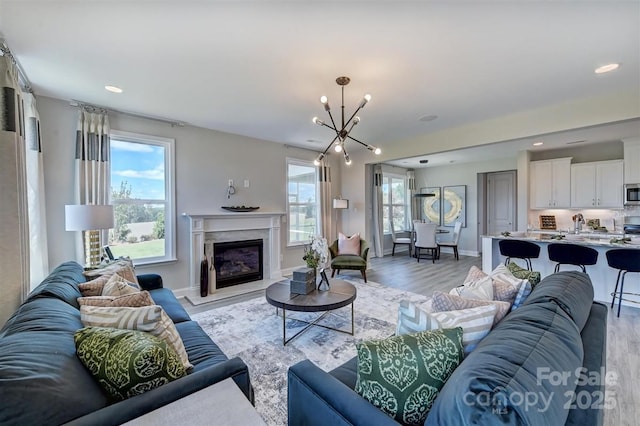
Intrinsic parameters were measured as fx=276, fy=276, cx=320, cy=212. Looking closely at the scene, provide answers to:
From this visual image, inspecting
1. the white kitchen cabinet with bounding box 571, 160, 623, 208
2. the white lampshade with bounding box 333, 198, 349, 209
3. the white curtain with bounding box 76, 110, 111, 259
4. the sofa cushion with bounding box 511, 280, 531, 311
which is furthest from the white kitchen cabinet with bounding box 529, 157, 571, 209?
the white curtain with bounding box 76, 110, 111, 259

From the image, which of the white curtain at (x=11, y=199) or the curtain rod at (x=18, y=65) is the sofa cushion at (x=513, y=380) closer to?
the white curtain at (x=11, y=199)

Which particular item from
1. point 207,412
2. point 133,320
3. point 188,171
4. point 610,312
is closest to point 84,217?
point 188,171

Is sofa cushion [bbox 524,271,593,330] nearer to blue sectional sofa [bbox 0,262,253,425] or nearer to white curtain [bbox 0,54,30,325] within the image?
blue sectional sofa [bbox 0,262,253,425]

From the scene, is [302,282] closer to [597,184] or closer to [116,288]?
[116,288]

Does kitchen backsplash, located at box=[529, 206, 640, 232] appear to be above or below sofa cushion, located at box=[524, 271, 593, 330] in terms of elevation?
above

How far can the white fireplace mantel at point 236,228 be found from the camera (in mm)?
4246

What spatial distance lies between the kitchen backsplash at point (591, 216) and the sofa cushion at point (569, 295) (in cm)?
555

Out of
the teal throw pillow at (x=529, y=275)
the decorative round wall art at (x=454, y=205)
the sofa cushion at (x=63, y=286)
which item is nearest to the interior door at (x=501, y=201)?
the decorative round wall art at (x=454, y=205)

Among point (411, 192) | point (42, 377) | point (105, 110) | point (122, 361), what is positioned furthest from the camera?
point (411, 192)

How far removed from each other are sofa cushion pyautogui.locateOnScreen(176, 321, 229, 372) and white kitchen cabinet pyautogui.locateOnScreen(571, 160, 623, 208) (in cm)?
724

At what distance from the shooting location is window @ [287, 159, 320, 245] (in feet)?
19.0

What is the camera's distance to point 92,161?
3.48m

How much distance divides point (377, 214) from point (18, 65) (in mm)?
6498

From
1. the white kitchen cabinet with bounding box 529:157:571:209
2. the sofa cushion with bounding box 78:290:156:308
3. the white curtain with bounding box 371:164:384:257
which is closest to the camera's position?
the sofa cushion with bounding box 78:290:156:308
